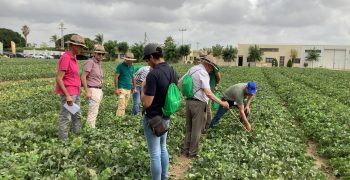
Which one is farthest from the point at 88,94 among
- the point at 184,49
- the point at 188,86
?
the point at 184,49

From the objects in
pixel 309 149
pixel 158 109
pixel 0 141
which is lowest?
pixel 309 149

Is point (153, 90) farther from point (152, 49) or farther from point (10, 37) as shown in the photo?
point (10, 37)

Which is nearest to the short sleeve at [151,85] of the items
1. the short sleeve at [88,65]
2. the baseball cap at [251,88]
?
the short sleeve at [88,65]

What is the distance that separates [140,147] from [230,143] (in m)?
1.87

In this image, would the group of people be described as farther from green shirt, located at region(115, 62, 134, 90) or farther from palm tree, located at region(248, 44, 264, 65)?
palm tree, located at region(248, 44, 264, 65)

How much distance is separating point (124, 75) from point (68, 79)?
287cm

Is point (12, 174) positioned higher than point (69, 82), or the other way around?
point (69, 82)

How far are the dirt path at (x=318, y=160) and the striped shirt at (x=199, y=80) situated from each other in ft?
8.30

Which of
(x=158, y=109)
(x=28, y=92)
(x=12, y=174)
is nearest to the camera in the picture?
(x=12, y=174)

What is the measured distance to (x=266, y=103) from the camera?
13.2 meters

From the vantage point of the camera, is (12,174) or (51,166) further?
(51,166)

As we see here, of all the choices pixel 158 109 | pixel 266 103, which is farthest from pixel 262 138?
pixel 266 103

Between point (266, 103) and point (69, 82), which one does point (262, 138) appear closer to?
point (69, 82)

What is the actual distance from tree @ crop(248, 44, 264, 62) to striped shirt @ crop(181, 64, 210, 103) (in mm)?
83513
